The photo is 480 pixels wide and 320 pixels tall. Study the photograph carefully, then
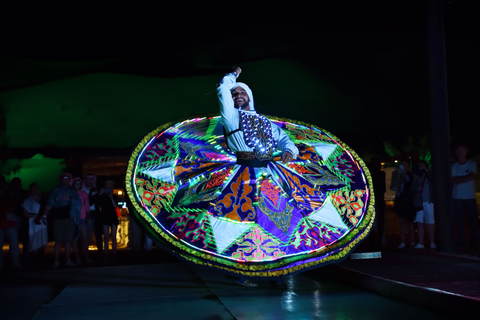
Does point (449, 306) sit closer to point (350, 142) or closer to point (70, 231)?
point (70, 231)

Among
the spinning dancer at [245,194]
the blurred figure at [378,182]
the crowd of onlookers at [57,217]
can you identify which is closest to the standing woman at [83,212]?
the crowd of onlookers at [57,217]

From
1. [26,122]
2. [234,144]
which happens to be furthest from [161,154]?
[26,122]

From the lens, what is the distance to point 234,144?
17.4 ft

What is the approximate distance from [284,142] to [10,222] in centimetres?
465

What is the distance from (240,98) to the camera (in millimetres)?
5562

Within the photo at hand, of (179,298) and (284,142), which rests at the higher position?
(284,142)

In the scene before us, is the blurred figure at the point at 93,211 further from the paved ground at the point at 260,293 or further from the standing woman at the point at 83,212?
the paved ground at the point at 260,293

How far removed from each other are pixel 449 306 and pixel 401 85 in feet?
58.2

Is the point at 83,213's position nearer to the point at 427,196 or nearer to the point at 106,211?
the point at 106,211

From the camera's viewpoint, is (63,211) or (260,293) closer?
(260,293)

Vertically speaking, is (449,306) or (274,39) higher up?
(274,39)

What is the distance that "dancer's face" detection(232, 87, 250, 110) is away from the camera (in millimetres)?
5562

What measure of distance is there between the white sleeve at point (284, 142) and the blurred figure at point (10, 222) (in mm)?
4476

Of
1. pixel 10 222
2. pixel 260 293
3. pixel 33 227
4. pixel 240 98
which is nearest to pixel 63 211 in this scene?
pixel 10 222
